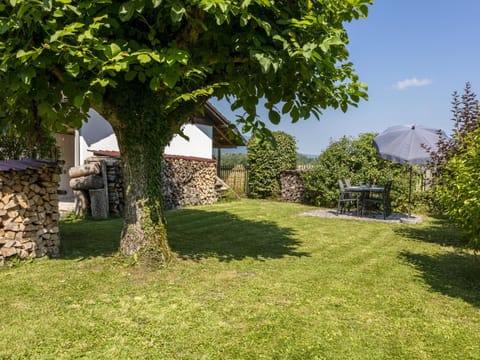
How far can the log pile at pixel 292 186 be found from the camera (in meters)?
15.6

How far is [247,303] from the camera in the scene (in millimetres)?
3701

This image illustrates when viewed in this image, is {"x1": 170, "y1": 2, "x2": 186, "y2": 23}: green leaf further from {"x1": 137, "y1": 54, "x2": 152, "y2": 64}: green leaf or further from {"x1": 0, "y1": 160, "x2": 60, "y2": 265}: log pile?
{"x1": 0, "y1": 160, "x2": 60, "y2": 265}: log pile

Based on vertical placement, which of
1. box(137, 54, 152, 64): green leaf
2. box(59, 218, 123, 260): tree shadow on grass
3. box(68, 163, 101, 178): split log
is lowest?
box(59, 218, 123, 260): tree shadow on grass

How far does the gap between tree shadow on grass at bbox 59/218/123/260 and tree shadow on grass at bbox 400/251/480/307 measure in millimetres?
4687

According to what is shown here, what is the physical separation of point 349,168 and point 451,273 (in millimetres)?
8639

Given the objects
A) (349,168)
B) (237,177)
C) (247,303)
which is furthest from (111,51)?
(237,177)

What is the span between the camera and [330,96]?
504 cm

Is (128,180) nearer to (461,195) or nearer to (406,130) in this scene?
(461,195)

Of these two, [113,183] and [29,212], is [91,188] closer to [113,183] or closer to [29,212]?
[113,183]

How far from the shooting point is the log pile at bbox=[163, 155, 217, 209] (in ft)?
40.0

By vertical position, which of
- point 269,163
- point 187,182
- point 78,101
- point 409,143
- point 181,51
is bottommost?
point 187,182

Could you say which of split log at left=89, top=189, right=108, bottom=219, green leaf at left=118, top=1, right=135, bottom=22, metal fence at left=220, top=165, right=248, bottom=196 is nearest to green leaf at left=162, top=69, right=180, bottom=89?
green leaf at left=118, top=1, right=135, bottom=22

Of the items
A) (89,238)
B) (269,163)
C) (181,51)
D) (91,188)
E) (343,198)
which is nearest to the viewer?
(181,51)

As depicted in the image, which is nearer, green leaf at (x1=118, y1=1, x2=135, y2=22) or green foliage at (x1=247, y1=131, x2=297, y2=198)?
green leaf at (x1=118, y1=1, x2=135, y2=22)
